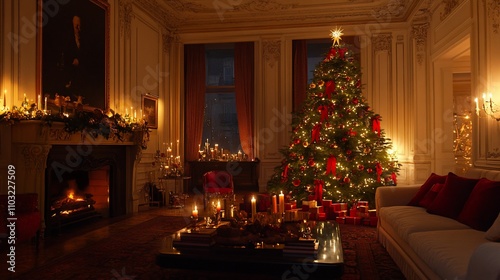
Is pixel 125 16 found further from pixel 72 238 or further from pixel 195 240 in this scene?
pixel 195 240

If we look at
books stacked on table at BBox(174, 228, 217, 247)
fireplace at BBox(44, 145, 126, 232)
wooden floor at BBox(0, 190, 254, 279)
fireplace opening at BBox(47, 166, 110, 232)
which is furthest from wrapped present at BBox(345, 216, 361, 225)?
fireplace opening at BBox(47, 166, 110, 232)

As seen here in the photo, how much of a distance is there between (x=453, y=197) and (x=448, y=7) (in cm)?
397

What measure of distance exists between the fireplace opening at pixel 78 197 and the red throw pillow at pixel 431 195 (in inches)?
167

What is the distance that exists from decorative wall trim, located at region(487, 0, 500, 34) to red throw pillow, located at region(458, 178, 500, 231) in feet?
7.92

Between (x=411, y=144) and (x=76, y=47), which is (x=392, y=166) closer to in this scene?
(x=411, y=144)

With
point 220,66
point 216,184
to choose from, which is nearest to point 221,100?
point 220,66

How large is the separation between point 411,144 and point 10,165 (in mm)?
6977

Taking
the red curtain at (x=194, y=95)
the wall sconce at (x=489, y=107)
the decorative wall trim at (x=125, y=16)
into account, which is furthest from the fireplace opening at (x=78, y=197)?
the wall sconce at (x=489, y=107)

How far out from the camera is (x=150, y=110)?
7754mm

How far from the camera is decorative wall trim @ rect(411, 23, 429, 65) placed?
7.67 metres

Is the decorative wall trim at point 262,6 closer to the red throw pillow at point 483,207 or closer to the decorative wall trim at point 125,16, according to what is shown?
the decorative wall trim at point 125,16

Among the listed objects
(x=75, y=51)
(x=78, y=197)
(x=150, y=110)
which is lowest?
(x=78, y=197)

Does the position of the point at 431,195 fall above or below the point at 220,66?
below

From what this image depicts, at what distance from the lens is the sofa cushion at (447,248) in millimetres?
2200
